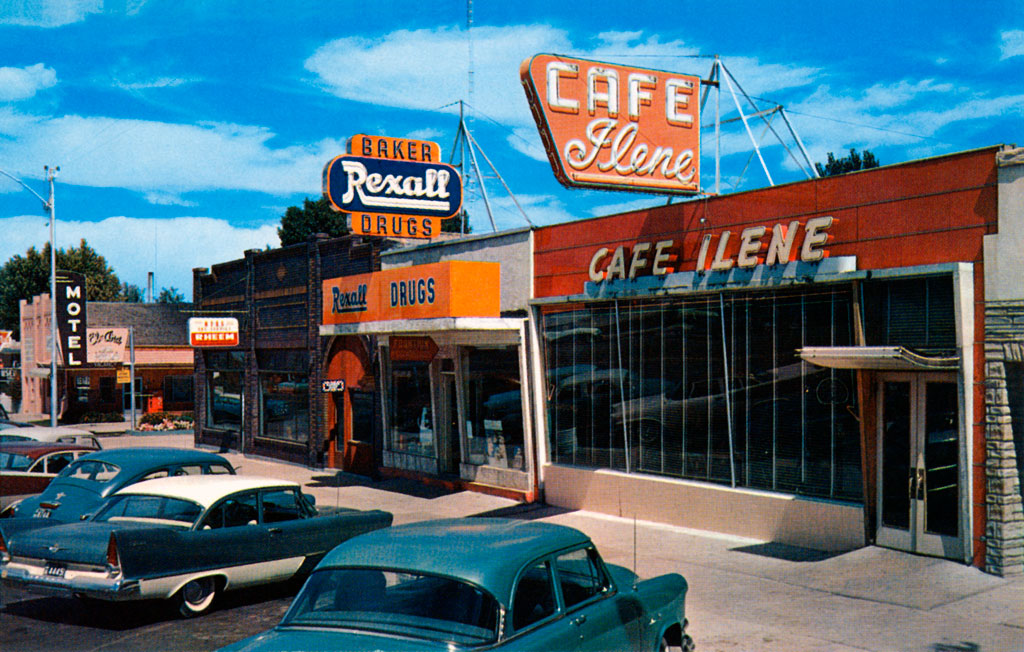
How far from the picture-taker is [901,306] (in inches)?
452

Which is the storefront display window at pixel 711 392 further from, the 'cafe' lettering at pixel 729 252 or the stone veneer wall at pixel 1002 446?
the stone veneer wall at pixel 1002 446

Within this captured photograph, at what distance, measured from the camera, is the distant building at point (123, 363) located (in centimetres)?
4531

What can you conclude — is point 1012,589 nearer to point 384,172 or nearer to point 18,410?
point 384,172

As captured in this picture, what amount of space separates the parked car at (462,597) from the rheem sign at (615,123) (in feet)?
28.5

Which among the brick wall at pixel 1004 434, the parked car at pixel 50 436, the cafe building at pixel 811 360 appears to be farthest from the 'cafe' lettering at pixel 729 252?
the parked car at pixel 50 436

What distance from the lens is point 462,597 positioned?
5176 millimetres

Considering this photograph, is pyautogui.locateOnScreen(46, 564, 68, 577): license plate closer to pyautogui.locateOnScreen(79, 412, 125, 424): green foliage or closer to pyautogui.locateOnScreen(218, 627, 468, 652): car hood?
pyautogui.locateOnScreen(218, 627, 468, 652): car hood

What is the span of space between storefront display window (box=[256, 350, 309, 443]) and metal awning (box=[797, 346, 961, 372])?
690 inches

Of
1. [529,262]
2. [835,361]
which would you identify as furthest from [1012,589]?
[529,262]

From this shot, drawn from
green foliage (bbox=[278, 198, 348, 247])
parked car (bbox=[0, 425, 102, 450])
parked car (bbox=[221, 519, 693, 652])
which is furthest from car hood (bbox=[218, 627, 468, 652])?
green foliage (bbox=[278, 198, 348, 247])

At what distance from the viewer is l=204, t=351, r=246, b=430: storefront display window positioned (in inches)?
1190

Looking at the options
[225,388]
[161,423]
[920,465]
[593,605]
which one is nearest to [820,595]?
[920,465]

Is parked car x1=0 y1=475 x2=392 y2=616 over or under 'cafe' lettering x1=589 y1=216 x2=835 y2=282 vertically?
under

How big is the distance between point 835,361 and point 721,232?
10.7ft
